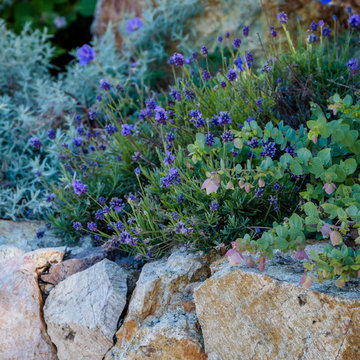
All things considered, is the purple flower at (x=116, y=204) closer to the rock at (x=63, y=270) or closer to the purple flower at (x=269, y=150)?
the rock at (x=63, y=270)

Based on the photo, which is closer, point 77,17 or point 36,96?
point 36,96

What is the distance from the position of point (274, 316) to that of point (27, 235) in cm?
167

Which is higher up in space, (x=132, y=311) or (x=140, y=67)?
(x=140, y=67)

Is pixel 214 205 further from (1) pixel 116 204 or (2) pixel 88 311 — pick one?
(2) pixel 88 311

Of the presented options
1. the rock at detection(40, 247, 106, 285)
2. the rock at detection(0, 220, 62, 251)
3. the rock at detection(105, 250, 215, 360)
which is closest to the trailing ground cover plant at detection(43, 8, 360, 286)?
the rock at detection(105, 250, 215, 360)

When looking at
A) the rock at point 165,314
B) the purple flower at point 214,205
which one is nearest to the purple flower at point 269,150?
the purple flower at point 214,205

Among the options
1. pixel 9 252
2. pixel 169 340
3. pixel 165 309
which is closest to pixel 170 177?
pixel 165 309

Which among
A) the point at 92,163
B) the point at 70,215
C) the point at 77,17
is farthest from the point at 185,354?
the point at 77,17

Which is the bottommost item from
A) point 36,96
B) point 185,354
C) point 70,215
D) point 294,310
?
point 185,354

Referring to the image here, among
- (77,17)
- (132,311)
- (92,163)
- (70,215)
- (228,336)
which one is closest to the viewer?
(228,336)

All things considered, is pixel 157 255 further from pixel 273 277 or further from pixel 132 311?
pixel 273 277

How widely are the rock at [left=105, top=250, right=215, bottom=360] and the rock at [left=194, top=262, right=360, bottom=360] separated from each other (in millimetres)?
95

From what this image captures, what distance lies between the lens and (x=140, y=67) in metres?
4.25

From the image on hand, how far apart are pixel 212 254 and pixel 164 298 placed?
1.04 ft
